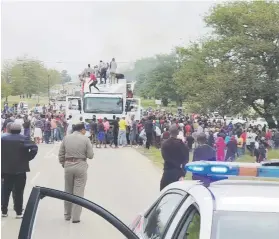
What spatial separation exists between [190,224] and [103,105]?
30.4m

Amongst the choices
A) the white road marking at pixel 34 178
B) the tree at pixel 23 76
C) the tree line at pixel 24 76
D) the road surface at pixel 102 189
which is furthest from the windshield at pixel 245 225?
the tree line at pixel 24 76

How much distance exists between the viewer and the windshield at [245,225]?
354cm

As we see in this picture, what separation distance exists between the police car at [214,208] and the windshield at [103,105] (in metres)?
29.4

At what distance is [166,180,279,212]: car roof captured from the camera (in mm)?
3646

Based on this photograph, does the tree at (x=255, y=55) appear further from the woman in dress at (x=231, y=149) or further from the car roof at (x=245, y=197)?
the car roof at (x=245, y=197)

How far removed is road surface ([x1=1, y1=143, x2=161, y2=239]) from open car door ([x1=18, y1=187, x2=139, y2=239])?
9cm

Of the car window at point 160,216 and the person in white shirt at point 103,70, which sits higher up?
the person in white shirt at point 103,70

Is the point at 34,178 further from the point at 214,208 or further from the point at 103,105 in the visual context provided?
the point at 103,105

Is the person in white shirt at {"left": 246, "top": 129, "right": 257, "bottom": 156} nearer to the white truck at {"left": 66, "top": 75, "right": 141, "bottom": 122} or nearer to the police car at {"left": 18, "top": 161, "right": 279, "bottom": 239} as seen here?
the white truck at {"left": 66, "top": 75, "right": 141, "bottom": 122}

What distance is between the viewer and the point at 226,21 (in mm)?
43156

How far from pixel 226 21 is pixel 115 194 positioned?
101 ft

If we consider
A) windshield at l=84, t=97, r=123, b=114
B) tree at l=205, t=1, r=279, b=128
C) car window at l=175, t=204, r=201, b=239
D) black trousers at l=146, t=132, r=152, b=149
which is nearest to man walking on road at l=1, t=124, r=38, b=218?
car window at l=175, t=204, r=201, b=239

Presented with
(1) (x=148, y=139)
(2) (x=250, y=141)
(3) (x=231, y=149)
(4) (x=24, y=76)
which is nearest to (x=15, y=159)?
(3) (x=231, y=149)

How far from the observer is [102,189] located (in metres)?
14.7
